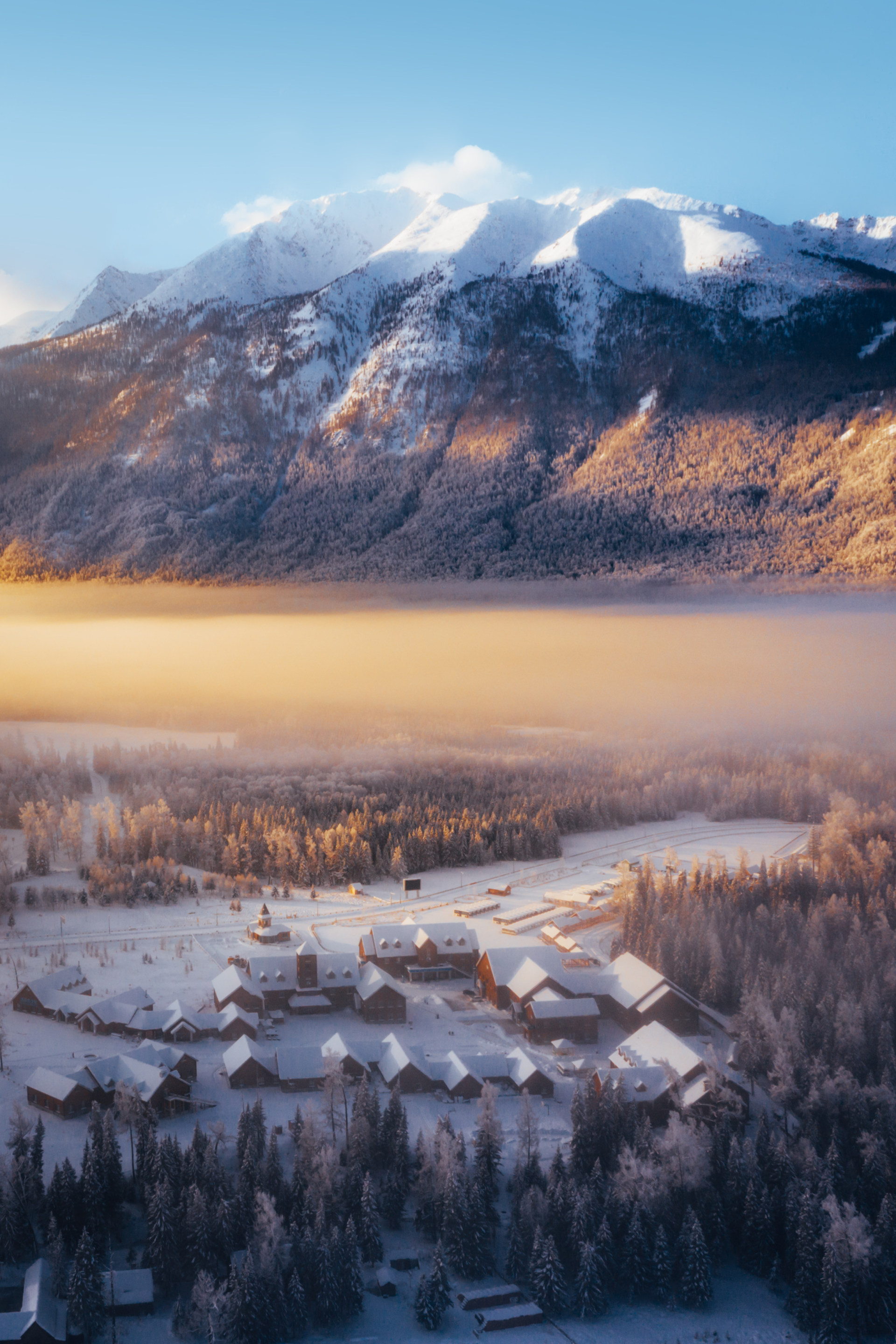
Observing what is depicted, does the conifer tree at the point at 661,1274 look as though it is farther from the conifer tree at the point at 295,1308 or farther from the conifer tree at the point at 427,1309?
the conifer tree at the point at 295,1308

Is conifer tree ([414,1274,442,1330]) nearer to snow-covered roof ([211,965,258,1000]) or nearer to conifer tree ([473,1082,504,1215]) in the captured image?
conifer tree ([473,1082,504,1215])

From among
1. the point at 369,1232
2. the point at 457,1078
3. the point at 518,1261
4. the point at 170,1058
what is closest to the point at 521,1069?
the point at 457,1078

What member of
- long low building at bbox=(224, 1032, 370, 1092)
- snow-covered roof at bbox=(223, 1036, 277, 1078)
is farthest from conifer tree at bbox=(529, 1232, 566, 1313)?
snow-covered roof at bbox=(223, 1036, 277, 1078)

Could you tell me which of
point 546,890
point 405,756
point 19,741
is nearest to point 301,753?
point 405,756

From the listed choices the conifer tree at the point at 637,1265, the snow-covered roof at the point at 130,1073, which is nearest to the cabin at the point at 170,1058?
the snow-covered roof at the point at 130,1073

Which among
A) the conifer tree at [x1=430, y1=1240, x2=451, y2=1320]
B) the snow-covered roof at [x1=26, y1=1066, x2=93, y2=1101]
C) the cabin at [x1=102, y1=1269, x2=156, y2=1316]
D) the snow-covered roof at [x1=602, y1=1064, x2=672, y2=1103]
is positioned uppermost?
the snow-covered roof at [x1=26, y1=1066, x2=93, y2=1101]
